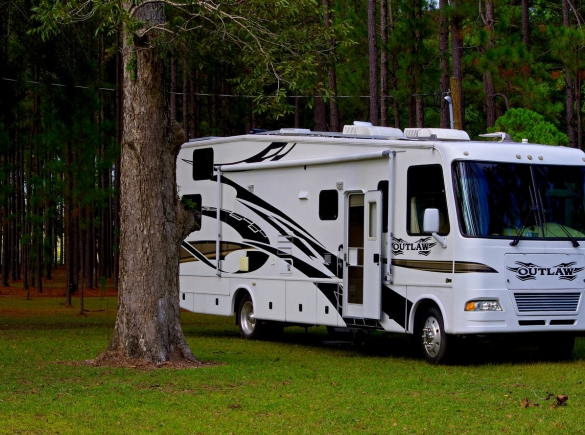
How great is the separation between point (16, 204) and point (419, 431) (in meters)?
41.2

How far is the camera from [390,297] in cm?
1533

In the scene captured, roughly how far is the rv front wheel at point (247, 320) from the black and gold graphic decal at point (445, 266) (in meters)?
4.36

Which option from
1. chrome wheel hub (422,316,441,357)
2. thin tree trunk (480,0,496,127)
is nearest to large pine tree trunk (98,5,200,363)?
chrome wheel hub (422,316,441,357)

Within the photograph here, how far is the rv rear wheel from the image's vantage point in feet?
47.3

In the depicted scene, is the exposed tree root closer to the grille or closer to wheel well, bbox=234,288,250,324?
the grille

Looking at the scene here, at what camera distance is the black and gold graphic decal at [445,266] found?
551 inches

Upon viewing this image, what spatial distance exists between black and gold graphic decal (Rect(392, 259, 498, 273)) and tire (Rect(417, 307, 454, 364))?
58 centimetres

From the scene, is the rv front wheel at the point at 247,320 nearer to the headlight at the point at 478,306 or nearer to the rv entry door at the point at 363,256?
the rv entry door at the point at 363,256

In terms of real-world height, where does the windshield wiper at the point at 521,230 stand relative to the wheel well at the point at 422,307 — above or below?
above

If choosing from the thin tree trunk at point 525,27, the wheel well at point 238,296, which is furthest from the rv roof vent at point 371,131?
the thin tree trunk at point 525,27

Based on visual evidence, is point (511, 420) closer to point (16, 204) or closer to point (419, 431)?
point (419, 431)

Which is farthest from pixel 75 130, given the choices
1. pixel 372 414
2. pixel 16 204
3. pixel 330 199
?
pixel 16 204

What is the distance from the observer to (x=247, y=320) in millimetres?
19078

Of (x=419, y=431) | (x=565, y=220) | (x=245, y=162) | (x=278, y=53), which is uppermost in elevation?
(x=278, y=53)
